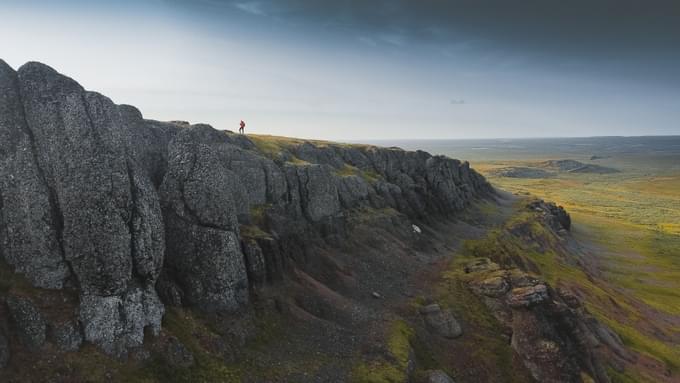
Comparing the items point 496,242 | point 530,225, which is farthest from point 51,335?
point 530,225

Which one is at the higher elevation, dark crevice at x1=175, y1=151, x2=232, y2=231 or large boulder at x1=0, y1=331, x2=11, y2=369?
dark crevice at x1=175, y1=151, x2=232, y2=231

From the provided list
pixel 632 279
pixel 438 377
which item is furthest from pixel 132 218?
pixel 632 279

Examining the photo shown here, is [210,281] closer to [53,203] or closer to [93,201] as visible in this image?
[93,201]

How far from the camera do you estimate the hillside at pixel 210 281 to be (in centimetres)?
3231

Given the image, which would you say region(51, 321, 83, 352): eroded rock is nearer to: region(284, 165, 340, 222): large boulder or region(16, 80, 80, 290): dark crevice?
region(16, 80, 80, 290): dark crevice

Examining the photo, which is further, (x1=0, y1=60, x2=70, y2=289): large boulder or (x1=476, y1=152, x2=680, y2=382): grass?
(x1=476, y1=152, x2=680, y2=382): grass

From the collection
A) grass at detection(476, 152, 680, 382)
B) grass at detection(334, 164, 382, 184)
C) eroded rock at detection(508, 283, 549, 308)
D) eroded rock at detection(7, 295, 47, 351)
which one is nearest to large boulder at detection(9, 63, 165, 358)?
eroded rock at detection(7, 295, 47, 351)

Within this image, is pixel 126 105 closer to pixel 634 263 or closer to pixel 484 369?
pixel 484 369

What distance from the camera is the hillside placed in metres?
32.3

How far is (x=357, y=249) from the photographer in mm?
72188

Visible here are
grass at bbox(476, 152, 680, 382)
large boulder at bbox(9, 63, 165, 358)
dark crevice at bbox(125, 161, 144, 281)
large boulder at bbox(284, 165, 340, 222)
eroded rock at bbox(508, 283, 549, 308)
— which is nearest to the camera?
large boulder at bbox(9, 63, 165, 358)

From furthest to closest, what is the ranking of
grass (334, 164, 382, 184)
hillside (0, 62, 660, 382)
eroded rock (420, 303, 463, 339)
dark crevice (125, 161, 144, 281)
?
grass (334, 164, 382, 184)
eroded rock (420, 303, 463, 339)
dark crevice (125, 161, 144, 281)
hillside (0, 62, 660, 382)

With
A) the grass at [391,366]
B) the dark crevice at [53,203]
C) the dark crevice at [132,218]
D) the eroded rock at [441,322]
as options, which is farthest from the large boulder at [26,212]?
the eroded rock at [441,322]

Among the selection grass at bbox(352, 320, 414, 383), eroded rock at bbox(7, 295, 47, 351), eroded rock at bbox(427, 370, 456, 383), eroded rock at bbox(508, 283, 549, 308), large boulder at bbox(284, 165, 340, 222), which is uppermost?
large boulder at bbox(284, 165, 340, 222)
